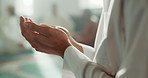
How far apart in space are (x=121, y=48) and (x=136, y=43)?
0.05 meters

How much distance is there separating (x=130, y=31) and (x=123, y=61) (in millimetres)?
57

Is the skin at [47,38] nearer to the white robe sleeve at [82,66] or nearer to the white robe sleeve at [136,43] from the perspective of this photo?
the white robe sleeve at [82,66]

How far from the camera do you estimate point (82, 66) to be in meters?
0.48

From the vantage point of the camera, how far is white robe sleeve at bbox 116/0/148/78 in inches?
16.5

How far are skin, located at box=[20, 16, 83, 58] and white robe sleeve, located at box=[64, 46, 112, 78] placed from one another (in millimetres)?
28

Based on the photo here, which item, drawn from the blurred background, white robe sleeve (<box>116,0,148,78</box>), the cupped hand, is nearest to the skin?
the cupped hand

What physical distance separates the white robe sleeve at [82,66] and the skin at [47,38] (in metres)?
0.03

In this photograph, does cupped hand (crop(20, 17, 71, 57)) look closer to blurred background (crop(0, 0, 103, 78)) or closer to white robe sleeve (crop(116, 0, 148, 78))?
white robe sleeve (crop(116, 0, 148, 78))

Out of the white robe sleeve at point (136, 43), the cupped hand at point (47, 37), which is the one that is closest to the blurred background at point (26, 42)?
the cupped hand at point (47, 37)

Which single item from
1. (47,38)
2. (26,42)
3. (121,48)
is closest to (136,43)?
(121,48)

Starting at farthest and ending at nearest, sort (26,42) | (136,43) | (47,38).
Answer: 1. (26,42)
2. (47,38)
3. (136,43)

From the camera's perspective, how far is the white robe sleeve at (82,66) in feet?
1.54

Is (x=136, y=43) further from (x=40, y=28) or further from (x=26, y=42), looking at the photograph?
(x=26, y=42)

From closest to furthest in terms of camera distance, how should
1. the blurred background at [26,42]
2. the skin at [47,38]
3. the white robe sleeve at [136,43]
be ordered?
the white robe sleeve at [136,43], the skin at [47,38], the blurred background at [26,42]
